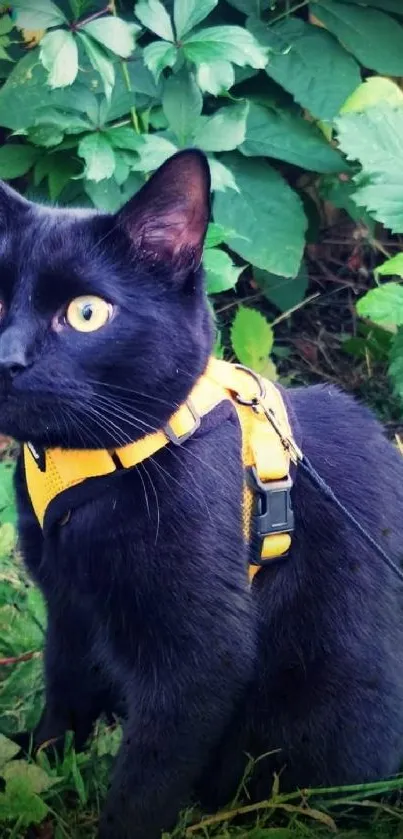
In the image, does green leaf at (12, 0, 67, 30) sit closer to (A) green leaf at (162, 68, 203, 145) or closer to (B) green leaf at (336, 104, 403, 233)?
(A) green leaf at (162, 68, 203, 145)

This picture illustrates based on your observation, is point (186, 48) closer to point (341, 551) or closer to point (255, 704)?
point (341, 551)

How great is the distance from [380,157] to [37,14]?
63cm

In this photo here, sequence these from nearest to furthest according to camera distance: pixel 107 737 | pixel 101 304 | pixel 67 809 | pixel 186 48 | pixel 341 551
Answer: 1. pixel 101 304
2. pixel 341 551
3. pixel 67 809
4. pixel 107 737
5. pixel 186 48

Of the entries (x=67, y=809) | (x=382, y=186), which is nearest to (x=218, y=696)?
(x=67, y=809)

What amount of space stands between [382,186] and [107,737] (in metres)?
0.99

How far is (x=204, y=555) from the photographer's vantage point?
1.00 m

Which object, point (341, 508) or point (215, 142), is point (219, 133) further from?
point (341, 508)

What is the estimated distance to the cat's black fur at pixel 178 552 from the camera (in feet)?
3.11

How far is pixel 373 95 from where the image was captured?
1.62 metres

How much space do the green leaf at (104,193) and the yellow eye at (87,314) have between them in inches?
30.7

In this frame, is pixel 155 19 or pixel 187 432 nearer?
pixel 187 432

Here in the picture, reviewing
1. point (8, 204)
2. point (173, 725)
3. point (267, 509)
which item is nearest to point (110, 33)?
point (8, 204)

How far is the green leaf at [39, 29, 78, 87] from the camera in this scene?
138 cm

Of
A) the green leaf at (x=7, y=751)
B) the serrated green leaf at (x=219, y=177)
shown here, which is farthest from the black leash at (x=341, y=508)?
the serrated green leaf at (x=219, y=177)
